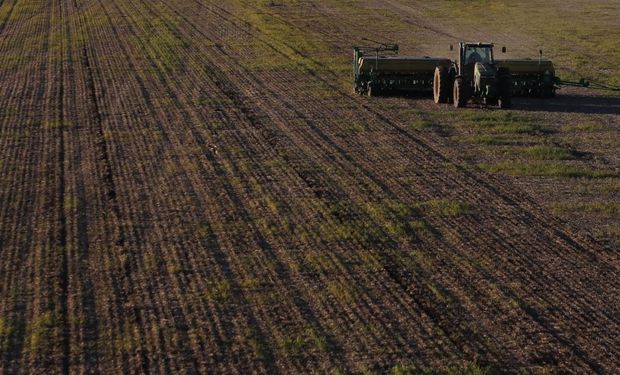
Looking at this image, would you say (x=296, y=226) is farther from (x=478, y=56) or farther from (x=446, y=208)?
(x=478, y=56)

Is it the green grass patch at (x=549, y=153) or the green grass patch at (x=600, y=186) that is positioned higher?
the green grass patch at (x=549, y=153)

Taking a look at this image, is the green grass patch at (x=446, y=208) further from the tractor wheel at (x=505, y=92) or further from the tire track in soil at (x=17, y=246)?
the tractor wheel at (x=505, y=92)

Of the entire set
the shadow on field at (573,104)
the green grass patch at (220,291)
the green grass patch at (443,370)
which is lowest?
the green grass patch at (443,370)

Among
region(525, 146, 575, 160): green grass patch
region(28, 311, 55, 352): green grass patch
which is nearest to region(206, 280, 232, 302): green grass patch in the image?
region(28, 311, 55, 352): green grass patch

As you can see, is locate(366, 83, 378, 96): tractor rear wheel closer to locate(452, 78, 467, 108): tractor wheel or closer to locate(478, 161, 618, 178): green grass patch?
locate(452, 78, 467, 108): tractor wheel

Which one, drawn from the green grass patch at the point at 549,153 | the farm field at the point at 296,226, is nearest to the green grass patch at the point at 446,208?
the farm field at the point at 296,226

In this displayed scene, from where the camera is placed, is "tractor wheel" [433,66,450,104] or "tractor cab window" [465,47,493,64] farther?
"tractor wheel" [433,66,450,104]
